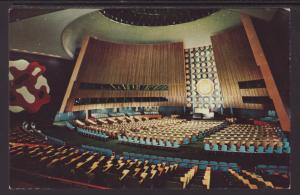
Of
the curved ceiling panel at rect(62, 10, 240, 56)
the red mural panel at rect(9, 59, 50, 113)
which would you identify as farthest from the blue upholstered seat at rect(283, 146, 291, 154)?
the red mural panel at rect(9, 59, 50, 113)

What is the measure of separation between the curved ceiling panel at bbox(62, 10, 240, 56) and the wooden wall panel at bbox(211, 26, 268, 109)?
567 mm

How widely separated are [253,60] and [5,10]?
344 inches

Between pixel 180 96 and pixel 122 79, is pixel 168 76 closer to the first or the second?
pixel 180 96

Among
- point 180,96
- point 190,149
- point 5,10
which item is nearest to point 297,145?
point 190,149

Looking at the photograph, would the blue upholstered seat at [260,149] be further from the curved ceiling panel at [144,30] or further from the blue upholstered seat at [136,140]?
the curved ceiling panel at [144,30]

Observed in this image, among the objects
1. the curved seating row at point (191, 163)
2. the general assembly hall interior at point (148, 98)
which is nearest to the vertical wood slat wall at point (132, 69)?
the general assembly hall interior at point (148, 98)

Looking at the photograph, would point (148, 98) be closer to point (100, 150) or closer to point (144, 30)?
point (144, 30)

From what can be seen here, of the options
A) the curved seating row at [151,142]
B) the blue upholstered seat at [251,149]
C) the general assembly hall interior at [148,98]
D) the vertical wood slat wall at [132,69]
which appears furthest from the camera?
the vertical wood slat wall at [132,69]

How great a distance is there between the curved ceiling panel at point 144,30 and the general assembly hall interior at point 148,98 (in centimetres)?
6

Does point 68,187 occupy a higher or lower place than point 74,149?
lower

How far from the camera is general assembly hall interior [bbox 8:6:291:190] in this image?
4871 millimetres

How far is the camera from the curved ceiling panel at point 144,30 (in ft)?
30.5

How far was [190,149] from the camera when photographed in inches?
253

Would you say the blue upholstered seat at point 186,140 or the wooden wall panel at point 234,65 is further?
the wooden wall panel at point 234,65
